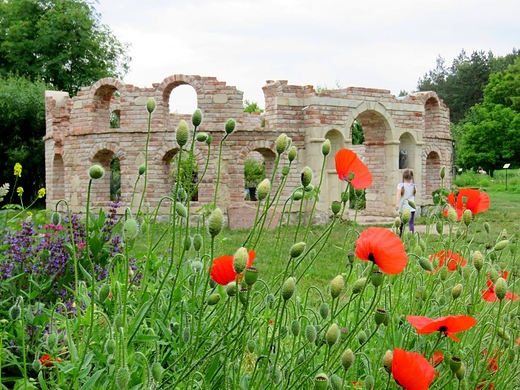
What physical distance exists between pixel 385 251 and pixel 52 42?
90.8ft

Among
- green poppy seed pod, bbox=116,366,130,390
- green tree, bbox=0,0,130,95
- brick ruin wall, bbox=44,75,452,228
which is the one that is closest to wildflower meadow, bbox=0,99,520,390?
green poppy seed pod, bbox=116,366,130,390

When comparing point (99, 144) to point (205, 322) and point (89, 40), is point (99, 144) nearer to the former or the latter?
point (205, 322)

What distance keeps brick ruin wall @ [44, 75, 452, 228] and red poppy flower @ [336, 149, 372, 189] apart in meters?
10.6

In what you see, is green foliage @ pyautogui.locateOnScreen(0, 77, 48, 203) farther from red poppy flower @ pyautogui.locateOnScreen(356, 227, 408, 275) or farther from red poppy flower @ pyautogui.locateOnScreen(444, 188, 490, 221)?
red poppy flower @ pyautogui.locateOnScreen(356, 227, 408, 275)

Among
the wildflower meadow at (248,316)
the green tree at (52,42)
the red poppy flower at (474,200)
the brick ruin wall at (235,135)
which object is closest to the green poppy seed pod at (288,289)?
the wildflower meadow at (248,316)

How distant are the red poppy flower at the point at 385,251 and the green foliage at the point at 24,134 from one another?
1953 centimetres

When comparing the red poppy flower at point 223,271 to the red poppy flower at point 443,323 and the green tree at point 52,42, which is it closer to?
the red poppy flower at point 443,323

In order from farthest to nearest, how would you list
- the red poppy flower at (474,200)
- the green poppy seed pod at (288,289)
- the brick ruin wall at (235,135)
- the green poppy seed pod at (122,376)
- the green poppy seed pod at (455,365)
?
the brick ruin wall at (235,135), the red poppy flower at (474,200), the green poppy seed pod at (455,365), the green poppy seed pod at (288,289), the green poppy seed pod at (122,376)

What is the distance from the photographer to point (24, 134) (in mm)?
20094

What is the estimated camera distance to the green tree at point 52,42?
26.1m

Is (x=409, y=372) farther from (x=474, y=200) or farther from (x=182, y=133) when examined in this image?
(x=474, y=200)

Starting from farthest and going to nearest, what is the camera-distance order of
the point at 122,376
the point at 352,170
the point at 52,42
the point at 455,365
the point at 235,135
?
the point at 52,42, the point at 235,135, the point at 352,170, the point at 455,365, the point at 122,376

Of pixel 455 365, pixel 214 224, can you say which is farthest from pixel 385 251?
pixel 214 224

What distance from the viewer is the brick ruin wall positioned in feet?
42.3
